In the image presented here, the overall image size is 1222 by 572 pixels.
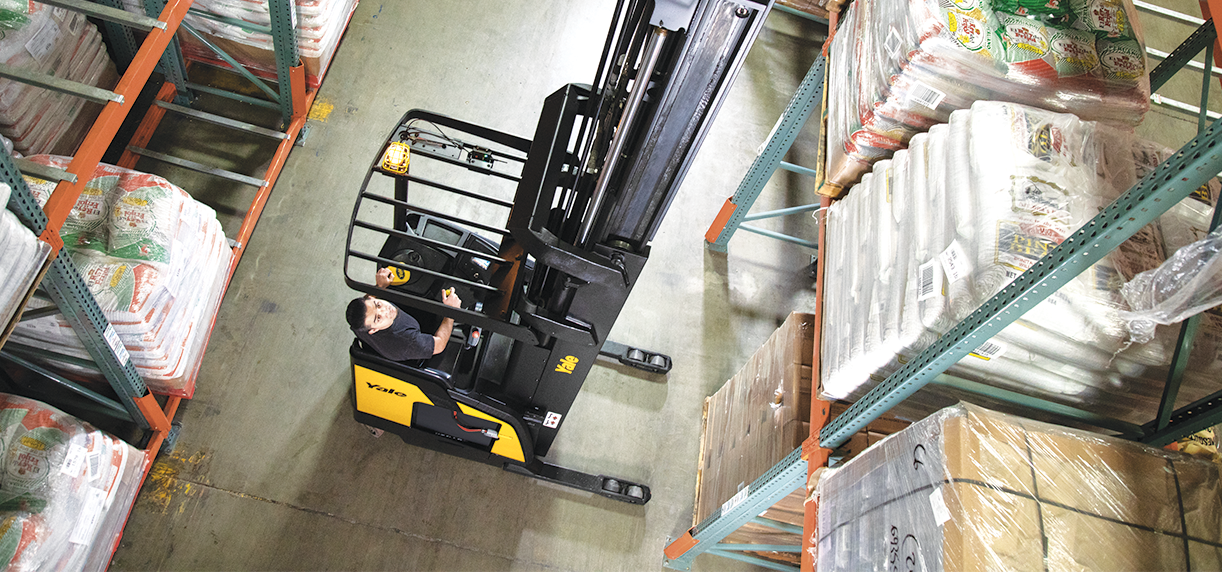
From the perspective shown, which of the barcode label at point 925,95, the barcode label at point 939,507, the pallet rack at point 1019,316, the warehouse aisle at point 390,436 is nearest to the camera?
the pallet rack at point 1019,316

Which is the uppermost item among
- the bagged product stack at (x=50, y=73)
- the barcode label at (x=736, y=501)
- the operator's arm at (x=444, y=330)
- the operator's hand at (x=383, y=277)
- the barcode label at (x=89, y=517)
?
the bagged product stack at (x=50, y=73)

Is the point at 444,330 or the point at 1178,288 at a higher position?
the point at 444,330

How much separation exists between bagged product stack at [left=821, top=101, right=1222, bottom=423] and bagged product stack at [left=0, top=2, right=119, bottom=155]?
435 centimetres

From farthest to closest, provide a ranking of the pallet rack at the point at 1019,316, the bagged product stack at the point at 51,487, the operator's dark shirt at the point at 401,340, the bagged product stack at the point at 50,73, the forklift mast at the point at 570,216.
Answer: the bagged product stack at the point at 50,73
the operator's dark shirt at the point at 401,340
the bagged product stack at the point at 51,487
the forklift mast at the point at 570,216
the pallet rack at the point at 1019,316

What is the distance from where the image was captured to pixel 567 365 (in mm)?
3666

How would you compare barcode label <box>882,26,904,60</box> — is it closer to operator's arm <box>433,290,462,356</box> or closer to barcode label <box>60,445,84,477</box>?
operator's arm <box>433,290,462,356</box>

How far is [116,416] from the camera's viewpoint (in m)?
4.07

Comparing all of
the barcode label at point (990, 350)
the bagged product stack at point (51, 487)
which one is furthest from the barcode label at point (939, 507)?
the bagged product stack at point (51, 487)

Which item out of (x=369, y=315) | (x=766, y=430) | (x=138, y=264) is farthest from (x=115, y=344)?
(x=766, y=430)

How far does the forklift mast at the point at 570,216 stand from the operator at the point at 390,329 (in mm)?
137

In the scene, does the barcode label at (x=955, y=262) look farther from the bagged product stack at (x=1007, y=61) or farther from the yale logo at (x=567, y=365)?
the yale logo at (x=567, y=365)

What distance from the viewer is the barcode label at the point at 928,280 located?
8.54 feet

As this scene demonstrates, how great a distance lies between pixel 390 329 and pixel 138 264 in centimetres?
136

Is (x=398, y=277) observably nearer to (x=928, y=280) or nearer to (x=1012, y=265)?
(x=928, y=280)
